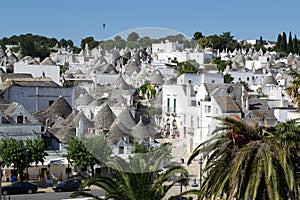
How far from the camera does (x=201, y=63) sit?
14.2 m

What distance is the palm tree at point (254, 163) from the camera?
32.3 ft

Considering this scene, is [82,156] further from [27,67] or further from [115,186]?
[27,67]

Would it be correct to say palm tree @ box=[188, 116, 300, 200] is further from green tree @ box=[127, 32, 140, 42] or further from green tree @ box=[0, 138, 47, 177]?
green tree @ box=[0, 138, 47, 177]

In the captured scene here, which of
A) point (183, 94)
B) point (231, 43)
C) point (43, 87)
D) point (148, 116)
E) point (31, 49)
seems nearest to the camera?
point (148, 116)

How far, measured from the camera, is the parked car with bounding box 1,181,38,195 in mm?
21820

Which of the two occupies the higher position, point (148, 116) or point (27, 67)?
point (27, 67)

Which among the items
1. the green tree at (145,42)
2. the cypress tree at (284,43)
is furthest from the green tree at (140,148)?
the cypress tree at (284,43)

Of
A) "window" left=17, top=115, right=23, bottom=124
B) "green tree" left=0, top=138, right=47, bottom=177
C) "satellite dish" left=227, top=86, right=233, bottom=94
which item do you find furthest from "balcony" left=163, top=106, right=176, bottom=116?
"satellite dish" left=227, top=86, right=233, bottom=94

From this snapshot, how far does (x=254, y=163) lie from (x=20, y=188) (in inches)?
564

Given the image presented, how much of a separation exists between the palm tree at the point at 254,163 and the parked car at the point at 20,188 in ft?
41.9

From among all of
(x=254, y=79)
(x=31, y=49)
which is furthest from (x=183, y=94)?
(x=31, y=49)

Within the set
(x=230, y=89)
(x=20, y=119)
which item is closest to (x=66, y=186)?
(x=20, y=119)

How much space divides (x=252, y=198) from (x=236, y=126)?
1.43 meters

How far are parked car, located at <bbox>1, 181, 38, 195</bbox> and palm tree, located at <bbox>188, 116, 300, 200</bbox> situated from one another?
12785 mm
